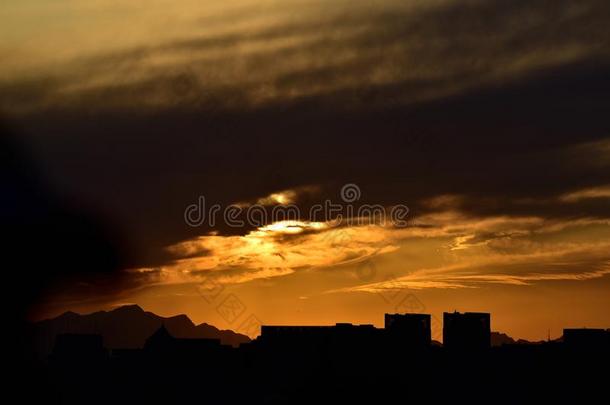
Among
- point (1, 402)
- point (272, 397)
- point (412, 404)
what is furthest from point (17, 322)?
point (412, 404)

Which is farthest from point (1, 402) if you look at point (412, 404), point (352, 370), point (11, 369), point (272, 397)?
point (412, 404)

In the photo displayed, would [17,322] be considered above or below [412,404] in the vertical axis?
above

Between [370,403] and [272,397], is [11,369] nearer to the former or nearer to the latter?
[272,397]

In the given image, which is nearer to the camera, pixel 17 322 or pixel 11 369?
pixel 17 322

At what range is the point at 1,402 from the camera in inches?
7269

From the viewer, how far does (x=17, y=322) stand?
176 meters

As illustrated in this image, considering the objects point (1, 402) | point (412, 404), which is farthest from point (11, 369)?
point (412, 404)

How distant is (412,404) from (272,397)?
2623 centimetres

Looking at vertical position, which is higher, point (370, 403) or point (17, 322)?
point (17, 322)

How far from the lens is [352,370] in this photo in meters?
194

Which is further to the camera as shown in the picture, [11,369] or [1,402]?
[11,369]

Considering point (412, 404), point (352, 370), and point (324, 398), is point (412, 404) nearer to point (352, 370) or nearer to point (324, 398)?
point (352, 370)

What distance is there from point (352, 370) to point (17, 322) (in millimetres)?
60118

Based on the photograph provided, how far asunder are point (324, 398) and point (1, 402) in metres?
56.7
